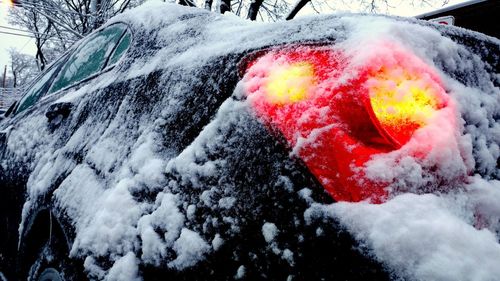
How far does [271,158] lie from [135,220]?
1.91 feet

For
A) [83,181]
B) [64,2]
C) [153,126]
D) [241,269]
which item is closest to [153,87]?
[153,126]

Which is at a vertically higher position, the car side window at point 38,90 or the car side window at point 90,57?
the car side window at point 90,57

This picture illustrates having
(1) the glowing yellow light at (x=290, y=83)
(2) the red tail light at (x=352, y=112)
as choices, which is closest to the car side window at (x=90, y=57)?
(1) the glowing yellow light at (x=290, y=83)

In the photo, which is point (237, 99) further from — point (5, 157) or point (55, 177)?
point (5, 157)

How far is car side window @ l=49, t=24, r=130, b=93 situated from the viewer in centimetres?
236

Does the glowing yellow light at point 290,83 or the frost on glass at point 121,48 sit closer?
the glowing yellow light at point 290,83

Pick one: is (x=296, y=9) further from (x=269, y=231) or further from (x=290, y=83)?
(x=269, y=231)

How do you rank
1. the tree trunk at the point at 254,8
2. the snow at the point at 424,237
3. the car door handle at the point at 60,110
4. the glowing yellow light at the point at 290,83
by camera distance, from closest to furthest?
the snow at the point at 424,237 → the glowing yellow light at the point at 290,83 → the car door handle at the point at 60,110 → the tree trunk at the point at 254,8

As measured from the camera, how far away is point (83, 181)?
1.60m

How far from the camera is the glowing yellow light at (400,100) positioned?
2.89 feet

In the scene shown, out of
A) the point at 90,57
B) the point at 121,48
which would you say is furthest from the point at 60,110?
the point at 90,57

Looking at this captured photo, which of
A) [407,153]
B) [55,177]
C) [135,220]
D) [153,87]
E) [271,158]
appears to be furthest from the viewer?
[55,177]

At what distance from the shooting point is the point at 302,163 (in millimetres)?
892

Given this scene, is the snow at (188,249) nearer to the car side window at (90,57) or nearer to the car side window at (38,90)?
the car side window at (90,57)
